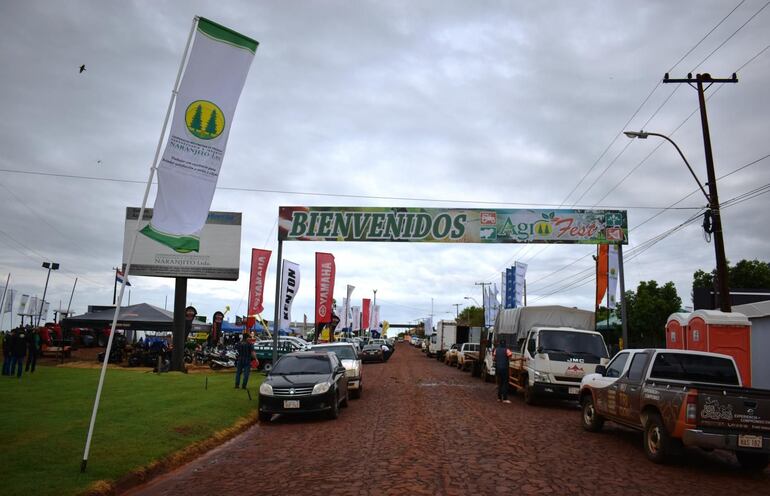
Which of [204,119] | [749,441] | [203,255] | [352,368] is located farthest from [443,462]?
[203,255]

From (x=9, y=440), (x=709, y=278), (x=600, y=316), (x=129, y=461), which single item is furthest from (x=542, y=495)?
(x=600, y=316)

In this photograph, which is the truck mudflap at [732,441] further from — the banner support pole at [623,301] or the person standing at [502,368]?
the banner support pole at [623,301]

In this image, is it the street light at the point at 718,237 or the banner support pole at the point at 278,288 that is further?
the banner support pole at the point at 278,288

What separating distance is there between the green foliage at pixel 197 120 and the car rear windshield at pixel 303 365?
7.29 m

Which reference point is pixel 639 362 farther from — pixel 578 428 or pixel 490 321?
pixel 490 321

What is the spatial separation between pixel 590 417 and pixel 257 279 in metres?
19.2

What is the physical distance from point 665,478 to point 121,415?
10076 millimetres

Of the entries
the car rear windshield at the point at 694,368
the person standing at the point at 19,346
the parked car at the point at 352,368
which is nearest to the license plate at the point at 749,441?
the car rear windshield at the point at 694,368

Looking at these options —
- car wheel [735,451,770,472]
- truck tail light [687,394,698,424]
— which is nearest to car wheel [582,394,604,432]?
car wheel [735,451,770,472]

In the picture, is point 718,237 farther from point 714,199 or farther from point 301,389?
point 301,389

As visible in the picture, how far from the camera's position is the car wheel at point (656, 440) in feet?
29.0

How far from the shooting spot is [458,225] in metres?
23.5

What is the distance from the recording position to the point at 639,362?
1062 cm

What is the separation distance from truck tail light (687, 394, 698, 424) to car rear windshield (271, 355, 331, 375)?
8504 millimetres
